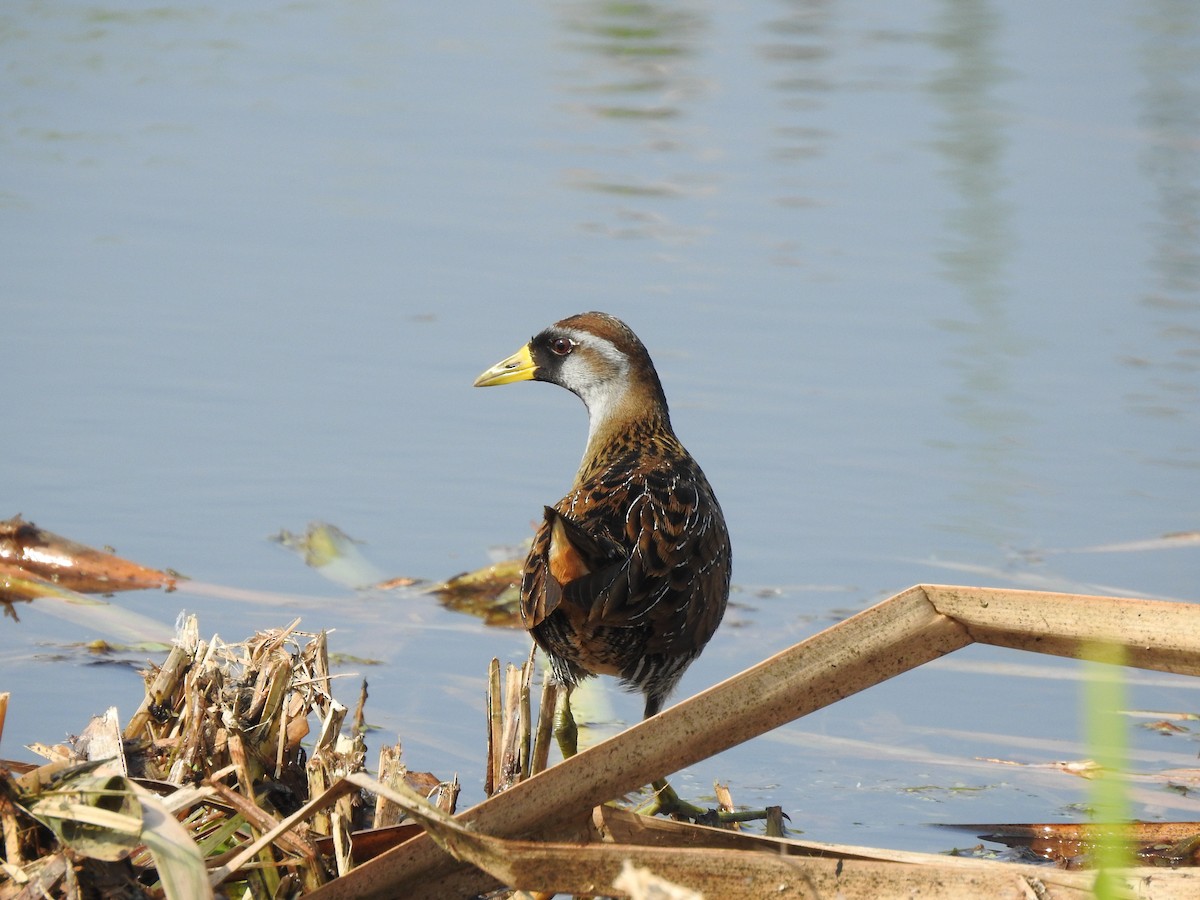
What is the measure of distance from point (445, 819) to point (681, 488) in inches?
90.9

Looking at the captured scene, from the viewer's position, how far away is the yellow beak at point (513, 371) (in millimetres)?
5762

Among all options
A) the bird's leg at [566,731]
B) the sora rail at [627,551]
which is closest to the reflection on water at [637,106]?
the sora rail at [627,551]

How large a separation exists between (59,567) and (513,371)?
1.64 metres

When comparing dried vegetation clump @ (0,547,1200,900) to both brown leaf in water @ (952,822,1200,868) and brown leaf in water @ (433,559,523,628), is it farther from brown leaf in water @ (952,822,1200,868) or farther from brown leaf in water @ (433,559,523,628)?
brown leaf in water @ (433,559,523,628)

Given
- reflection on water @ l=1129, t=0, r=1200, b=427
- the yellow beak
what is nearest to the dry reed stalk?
the yellow beak

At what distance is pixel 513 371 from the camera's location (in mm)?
5789

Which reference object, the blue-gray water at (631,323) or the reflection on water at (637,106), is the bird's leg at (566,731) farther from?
the reflection on water at (637,106)

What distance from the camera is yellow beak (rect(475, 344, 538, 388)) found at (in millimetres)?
5762

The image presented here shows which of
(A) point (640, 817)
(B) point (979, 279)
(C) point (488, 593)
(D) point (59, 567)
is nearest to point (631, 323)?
(B) point (979, 279)

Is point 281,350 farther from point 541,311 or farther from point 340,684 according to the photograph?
point 340,684

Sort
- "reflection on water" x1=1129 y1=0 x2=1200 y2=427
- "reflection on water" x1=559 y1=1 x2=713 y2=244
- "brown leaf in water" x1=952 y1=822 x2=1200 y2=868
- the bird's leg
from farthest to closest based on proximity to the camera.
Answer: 1. "reflection on water" x1=559 y1=1 x2=713 y2=244
2. "reflection on water" x1=1129 y1=0 x2=1200 y2=427
3. the bird's leg
4. "brown leaf in water" x1=952 y1=822 x2=1200 y2=868

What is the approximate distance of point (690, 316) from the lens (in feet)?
27.5

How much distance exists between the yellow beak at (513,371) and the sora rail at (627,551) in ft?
0.85

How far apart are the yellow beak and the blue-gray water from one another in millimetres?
749
